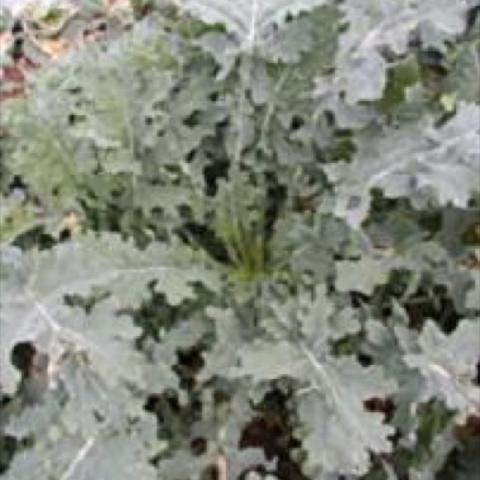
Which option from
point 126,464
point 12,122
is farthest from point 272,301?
point 12,122

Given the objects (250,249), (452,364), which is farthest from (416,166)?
(250,249)

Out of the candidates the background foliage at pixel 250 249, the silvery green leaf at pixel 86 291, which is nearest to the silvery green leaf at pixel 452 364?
the background foliage at pixel 250 249

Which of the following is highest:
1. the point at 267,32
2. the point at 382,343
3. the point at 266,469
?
the point at 267,32

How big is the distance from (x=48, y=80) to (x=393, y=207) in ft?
2.64

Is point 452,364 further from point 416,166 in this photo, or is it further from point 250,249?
point 250,249

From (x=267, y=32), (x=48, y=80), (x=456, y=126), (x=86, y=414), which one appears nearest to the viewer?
(x=86, y=414)

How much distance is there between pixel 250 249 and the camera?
8.77ft

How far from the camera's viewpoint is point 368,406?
8.40 feet

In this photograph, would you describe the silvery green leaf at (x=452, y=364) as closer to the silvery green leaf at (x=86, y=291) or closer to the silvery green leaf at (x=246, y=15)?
the silvery green leaf at (x=86, y=291)

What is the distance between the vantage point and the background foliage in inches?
87.9

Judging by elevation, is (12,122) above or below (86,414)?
above

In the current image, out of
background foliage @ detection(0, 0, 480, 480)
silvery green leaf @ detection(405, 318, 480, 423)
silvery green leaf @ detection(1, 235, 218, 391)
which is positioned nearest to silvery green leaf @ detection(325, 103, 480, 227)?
background foliage @ detection(0, 0, 480, 480)

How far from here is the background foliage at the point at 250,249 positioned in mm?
2232

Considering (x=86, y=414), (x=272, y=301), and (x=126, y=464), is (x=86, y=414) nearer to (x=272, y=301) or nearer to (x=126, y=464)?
(x=126, y=464)
